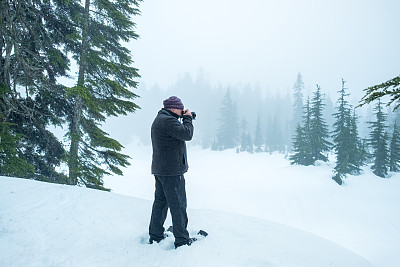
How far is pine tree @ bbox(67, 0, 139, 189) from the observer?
8648 millimetres

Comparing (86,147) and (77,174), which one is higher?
(86,147)

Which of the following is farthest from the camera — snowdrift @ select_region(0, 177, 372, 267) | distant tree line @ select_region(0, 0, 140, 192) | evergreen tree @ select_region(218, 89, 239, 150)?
evergreen tree @ select_region(218, 89, 239, 150)

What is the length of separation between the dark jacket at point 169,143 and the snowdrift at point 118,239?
1.28 meters

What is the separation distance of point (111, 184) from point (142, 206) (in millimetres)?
23861

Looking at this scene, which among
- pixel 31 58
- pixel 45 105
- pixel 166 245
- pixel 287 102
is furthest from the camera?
pixel 287 102

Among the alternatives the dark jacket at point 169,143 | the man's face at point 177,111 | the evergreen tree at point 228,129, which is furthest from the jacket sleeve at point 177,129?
the evergreen tree at point 228,129

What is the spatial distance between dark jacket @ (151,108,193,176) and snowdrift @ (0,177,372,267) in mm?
1279

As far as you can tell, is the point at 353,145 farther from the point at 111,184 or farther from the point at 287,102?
the point at 287,102

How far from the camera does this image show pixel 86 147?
9.57 meters

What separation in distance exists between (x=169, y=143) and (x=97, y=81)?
705 cm

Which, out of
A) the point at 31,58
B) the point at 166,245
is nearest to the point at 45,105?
the point at 31,58

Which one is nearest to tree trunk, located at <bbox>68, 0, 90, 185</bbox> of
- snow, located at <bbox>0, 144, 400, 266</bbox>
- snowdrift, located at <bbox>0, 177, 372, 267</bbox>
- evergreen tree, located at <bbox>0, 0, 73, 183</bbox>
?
evergreen tree, located at <bbox>0, 0, 73, 183</bbox>

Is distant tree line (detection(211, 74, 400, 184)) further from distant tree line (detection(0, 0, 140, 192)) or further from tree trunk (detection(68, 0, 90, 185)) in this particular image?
tree trunk (detection(68, 0, 90, 185))

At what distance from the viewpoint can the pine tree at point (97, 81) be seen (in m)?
8.65
